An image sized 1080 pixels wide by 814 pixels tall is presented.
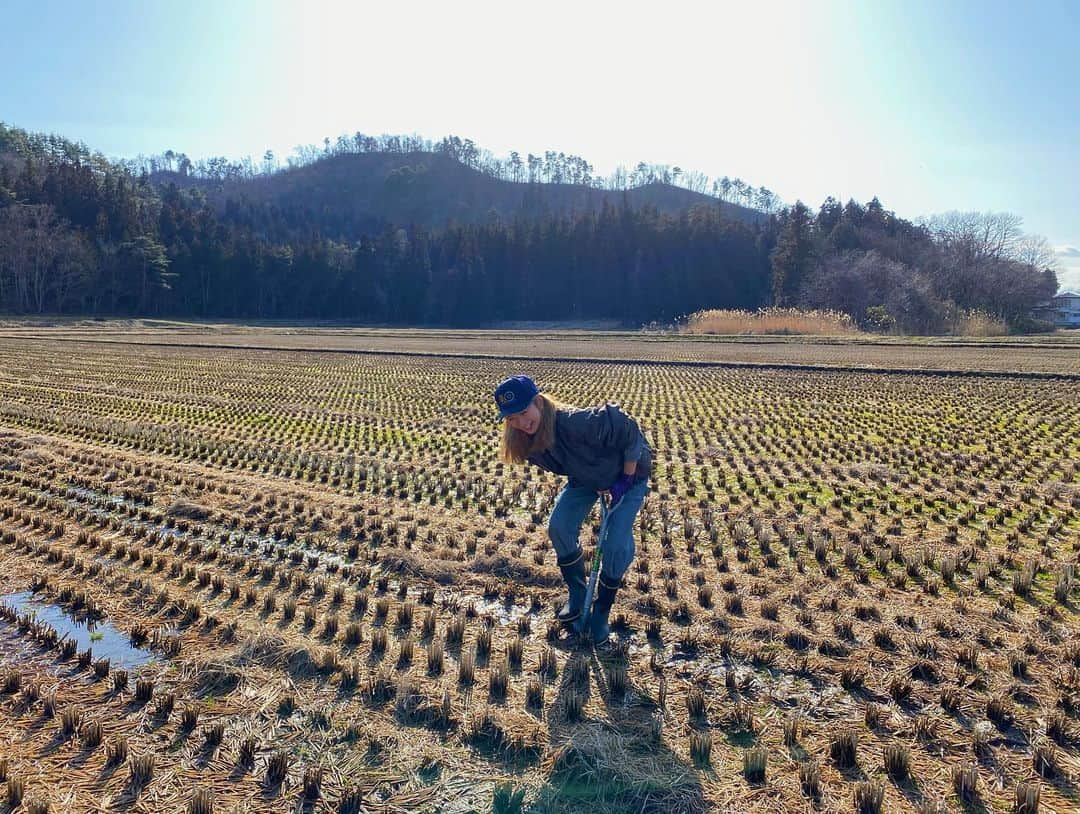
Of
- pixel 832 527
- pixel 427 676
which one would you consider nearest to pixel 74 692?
pixel 427 676

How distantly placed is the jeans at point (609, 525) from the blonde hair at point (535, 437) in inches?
16.6

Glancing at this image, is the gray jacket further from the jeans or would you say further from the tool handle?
the tool handle

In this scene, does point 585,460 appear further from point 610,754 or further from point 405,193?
point 405,193

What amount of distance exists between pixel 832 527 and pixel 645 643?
2.80m

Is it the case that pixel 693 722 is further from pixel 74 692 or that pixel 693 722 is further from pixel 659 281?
pixel 659 281

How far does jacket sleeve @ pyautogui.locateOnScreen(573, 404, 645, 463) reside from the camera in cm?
398

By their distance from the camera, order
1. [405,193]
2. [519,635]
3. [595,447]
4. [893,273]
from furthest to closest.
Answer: [405,193] < [893,273] < [519,635] < [595,447]

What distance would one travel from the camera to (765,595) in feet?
15.5

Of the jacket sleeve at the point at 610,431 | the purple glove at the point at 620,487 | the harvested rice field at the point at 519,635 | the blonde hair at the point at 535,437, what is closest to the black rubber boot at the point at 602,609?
the harvested rice field at the point at 519,635

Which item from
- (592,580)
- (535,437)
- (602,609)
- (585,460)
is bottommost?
(602,609)

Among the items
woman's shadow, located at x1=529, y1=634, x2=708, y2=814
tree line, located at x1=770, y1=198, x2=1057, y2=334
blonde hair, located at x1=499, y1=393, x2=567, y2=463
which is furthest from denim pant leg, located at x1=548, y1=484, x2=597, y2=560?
tree line, located at x1=770, y1=198, x2=1057, y2=334

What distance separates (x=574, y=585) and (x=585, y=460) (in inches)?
32.4

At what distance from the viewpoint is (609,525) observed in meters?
4.15

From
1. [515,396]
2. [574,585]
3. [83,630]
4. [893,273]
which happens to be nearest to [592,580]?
[574,585]
